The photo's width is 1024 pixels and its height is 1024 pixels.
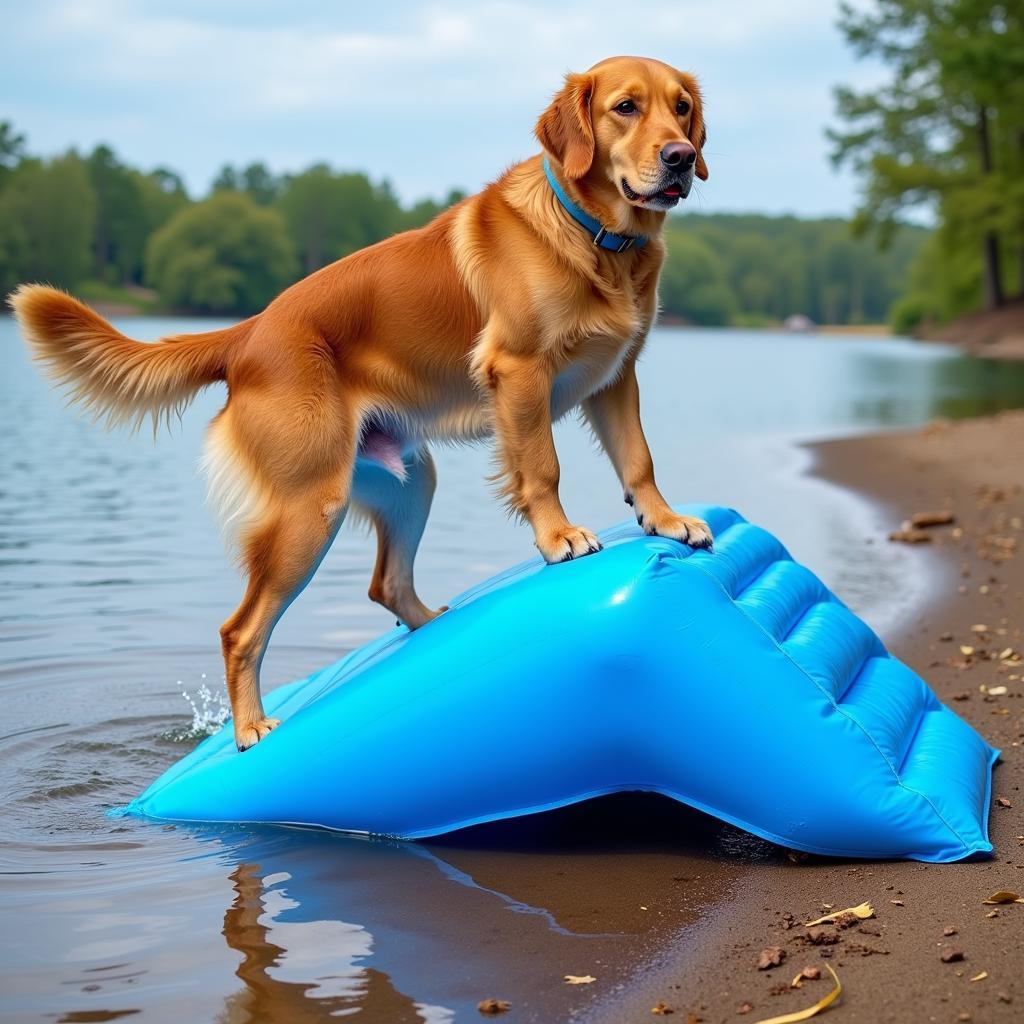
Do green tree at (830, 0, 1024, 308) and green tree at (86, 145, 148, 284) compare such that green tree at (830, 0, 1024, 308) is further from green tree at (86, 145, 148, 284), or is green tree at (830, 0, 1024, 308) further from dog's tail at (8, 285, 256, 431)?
green tree at (86, 145, 148, 284)

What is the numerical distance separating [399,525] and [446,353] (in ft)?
2.94

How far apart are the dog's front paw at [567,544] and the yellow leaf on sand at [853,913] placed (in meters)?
1.41

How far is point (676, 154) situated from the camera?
4.09 meters

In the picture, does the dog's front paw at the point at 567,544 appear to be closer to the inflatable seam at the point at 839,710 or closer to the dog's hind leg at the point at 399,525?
the inflatable seam at the point at 839,710

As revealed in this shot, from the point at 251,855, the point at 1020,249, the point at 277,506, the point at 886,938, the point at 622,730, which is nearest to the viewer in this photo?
the point at 886,938

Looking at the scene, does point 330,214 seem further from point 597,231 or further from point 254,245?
point 597,231

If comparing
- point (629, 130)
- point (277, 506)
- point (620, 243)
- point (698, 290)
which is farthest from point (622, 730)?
point (698, 290)

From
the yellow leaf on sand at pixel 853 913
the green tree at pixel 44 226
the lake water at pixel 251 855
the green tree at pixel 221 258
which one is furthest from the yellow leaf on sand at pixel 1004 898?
the green tree at pixel 221 258

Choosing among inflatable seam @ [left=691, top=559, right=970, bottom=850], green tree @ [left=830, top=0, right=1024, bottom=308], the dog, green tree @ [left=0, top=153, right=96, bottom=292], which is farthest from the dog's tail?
green tree @ [left=0, top=153, right=96, bottom=292]

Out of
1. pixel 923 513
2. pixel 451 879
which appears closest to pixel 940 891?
pixel 451 879

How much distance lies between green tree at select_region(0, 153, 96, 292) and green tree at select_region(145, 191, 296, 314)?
542 centimetres

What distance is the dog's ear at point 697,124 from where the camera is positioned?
4.52 metres

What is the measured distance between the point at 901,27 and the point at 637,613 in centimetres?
4826

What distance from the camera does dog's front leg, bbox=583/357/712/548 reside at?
179 inches
